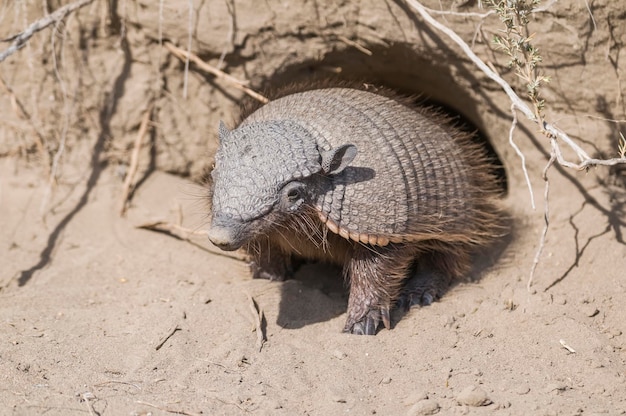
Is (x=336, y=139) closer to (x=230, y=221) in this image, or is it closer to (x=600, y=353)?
(x=230, y=221)

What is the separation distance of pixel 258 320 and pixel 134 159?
95.2 inches

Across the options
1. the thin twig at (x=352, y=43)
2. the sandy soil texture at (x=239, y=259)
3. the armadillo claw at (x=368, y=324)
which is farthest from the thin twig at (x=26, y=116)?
the armadillo claw at (x=368, y=324)

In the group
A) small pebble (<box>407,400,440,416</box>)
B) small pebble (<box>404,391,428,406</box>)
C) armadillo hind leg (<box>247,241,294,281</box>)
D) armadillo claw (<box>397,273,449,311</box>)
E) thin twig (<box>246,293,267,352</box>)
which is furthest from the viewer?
armadillo hind leg (<box>247,241,294,281</box>)

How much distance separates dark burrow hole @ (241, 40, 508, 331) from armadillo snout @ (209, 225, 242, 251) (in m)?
1.18

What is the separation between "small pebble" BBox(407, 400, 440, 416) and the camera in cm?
403

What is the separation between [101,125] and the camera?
265 inches

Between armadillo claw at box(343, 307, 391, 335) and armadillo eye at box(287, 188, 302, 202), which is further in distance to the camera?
armadillo claw at box(343, 307, 391, 335)

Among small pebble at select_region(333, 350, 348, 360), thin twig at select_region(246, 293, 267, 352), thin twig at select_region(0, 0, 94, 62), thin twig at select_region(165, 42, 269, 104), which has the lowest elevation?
thin twig at select_region(246, 293, 267, 352)

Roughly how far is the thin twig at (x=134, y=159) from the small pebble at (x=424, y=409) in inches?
140

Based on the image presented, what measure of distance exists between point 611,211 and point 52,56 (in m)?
4.84

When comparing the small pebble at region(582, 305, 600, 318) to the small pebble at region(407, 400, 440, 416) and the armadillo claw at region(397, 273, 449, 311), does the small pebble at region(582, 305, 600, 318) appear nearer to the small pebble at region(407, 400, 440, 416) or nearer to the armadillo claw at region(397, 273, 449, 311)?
the armadillo claw at region(397, 273, 449, 311)

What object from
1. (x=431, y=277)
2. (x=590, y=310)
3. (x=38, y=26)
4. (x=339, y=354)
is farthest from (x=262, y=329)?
(x=38, y=26)

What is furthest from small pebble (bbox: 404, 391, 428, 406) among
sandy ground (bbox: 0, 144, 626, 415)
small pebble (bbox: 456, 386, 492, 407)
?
small pebble (bbox: 456, 386, 492, 407)

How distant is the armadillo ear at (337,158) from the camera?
4.60m
